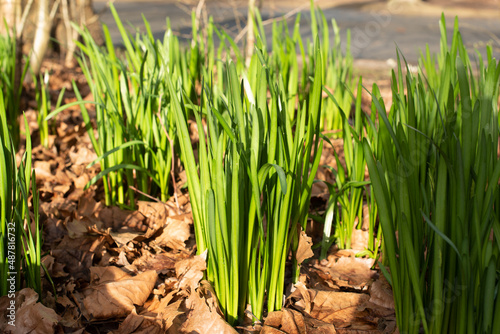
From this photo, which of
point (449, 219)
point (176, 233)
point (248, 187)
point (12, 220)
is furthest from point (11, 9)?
point (449, 219)

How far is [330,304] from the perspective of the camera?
1.32 metres

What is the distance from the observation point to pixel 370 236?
1.50m

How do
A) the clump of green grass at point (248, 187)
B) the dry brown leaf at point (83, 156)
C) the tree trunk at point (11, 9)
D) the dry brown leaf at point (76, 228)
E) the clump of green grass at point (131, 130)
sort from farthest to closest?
the tree trunk at point (11, 9) → the dry brown leaf at point (83, 156) → the clump of green grass at point (131, 130) → the dry brown leaf at point (76, 228) → the clump of green grass at point (248, 187)

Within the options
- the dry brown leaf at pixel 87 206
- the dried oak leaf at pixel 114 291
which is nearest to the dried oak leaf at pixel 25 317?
the dried oak leaf at pixel 114 291

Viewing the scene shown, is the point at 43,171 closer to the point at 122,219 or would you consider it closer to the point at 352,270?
the point at 122,219

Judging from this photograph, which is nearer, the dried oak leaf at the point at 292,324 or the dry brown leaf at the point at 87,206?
the dried oak leaf at the point at 292,324

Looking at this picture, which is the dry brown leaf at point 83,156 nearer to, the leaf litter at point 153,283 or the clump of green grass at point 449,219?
the leaf litter at point 153,283

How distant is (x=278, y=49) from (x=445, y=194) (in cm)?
137

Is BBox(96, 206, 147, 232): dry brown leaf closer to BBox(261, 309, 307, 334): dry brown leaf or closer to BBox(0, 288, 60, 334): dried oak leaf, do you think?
BBox(0, 288, 60, 334): dried oak leaf

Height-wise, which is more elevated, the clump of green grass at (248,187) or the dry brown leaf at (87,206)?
the clump of green grass at (248,187)

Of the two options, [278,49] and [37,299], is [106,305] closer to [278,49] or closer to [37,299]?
[37,299]

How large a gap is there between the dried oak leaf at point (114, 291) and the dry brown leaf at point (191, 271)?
86 mm

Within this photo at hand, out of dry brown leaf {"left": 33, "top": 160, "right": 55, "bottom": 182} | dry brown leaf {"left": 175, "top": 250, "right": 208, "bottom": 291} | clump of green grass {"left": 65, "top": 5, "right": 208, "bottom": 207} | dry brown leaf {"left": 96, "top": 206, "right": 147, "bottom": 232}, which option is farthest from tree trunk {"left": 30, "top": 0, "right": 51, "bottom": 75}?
dry brown leaf {"left": 175, "top": 250, "right": 208, "bottom": 291}

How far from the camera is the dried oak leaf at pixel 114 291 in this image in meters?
1.29
